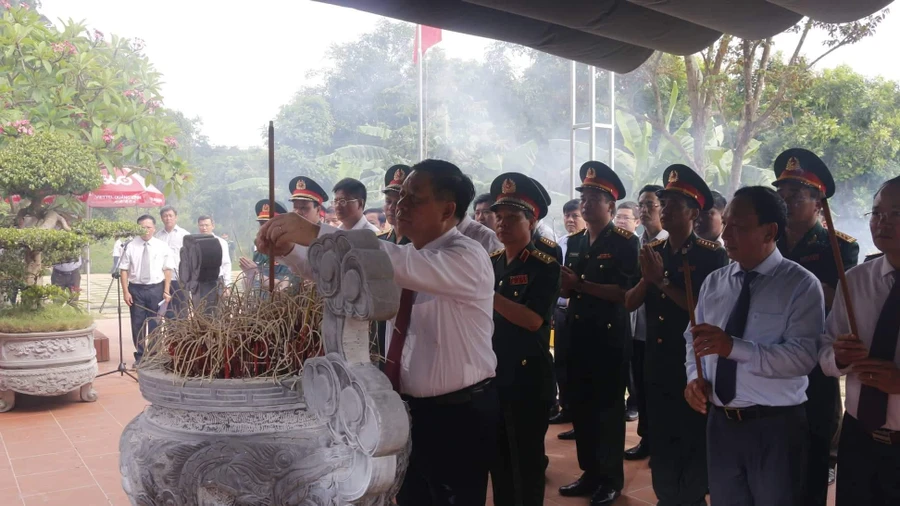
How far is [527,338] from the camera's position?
3.20 m

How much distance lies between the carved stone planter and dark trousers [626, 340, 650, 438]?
420 centimetres

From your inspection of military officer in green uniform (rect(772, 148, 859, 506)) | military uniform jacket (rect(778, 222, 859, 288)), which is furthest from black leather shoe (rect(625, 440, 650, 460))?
military uniform jacket (rect(778, 222, 859, 288))

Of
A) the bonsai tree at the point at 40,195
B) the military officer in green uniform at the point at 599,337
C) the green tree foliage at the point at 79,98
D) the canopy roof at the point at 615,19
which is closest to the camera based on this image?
the canopy roof at the point at 615,19

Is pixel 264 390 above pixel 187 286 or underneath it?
underneath

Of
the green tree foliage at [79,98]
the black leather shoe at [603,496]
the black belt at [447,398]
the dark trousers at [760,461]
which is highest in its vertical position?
the green tree foliage at [79,98]

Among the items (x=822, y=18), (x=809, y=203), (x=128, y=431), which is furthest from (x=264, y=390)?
(x=809, y=203)

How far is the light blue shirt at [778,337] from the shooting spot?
228cm

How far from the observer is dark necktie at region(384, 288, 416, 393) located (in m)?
2.14

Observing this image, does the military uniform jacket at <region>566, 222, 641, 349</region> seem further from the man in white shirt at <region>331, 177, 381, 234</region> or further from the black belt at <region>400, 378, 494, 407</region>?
the black belt at <region>400, 378, 494, 407</region>

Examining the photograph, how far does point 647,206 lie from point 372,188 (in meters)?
14.0

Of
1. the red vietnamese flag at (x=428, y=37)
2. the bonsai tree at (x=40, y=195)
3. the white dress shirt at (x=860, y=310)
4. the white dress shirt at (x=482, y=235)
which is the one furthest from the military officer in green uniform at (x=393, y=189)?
the red vietnamese flag at (x=428, y=37)

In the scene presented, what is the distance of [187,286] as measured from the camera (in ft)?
6.48

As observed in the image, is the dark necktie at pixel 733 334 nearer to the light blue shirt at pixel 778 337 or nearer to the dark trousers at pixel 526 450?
the light blue shirt at pixel 778 337

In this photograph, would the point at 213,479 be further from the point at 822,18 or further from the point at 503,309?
the point at 822,18
